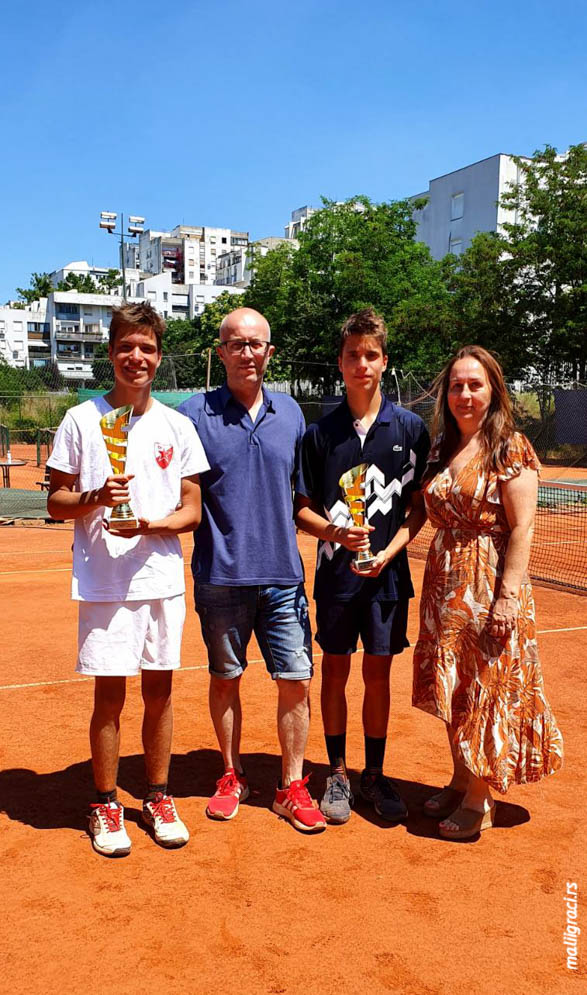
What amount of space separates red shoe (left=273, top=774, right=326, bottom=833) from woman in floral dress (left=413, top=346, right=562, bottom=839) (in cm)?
54

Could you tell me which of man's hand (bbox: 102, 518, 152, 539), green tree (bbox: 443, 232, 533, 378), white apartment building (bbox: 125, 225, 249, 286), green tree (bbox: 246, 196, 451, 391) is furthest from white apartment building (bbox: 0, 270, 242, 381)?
man's hand (bbox: 102, 518, 152, 539)

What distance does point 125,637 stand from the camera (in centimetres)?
338

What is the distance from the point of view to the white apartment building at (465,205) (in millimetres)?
46406

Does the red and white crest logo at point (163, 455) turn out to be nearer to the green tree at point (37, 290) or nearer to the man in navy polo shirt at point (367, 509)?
the man in navy polo shirt at point (367, 509)

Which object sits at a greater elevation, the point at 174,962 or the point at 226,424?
the point at 226,424

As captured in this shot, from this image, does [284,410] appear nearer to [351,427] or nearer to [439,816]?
[351,427]

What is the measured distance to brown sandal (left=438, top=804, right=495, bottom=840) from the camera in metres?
3.63

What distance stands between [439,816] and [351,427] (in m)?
1.76

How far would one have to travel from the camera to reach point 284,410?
3807 millimetres

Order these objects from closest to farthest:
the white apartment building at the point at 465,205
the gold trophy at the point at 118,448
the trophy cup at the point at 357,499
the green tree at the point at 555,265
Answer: the gold trophy at the point at 118,448, the trophy cup at the point at 357,499, the green tree at the point at 555,265, the white apartment building at the point at 465,205

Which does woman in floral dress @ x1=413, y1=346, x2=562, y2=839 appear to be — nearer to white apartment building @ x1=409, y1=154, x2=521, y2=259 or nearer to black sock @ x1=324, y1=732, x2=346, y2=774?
black sock @ x1=324, y1=732, x2=346, y2=774

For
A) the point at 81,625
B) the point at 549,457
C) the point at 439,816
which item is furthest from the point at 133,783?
the point at 549,457

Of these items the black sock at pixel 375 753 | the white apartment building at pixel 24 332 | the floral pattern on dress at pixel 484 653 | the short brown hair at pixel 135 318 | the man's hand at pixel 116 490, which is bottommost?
the black sock at pixel 375 753

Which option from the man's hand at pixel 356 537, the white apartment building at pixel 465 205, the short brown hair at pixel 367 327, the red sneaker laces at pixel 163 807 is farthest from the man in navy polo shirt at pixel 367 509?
the white apartment building at pixel 465 205
